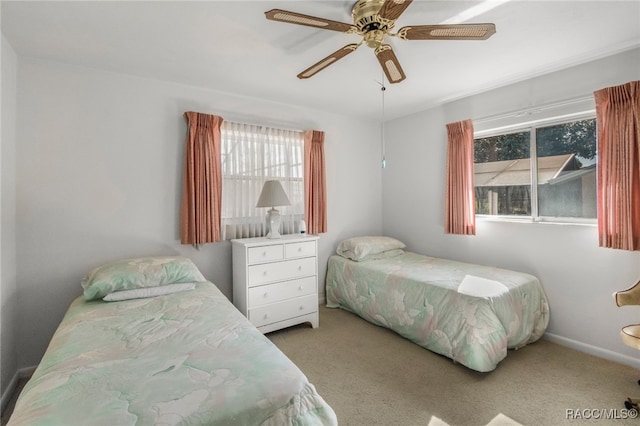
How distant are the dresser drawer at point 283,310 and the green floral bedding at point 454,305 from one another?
531mm

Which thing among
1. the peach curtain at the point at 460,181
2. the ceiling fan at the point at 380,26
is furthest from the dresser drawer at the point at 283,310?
the ceiling fan at the point at 380,26

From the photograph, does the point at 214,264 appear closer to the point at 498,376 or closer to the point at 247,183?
the point at 247,183

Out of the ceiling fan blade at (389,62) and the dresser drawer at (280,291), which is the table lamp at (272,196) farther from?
the ceiling fan blade at (389,62)

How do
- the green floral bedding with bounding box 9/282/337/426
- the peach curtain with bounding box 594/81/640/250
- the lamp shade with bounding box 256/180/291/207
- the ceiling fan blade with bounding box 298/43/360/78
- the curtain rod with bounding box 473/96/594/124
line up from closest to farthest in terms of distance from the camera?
the green floral bedding with bounding box 9/282/337/426 → the ceiling fan blade with bounding box 298/43/360/78 → the peach curtain with bounding box 594/81/640/250 → the curtain rod with bounding box 473/96/594/124 → the lamp shade with bounding box 256/180/291/207

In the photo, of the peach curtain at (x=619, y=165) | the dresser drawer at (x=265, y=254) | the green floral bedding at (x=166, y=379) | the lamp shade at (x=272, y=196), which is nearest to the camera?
the green floral bedding at (x=166, y=379)

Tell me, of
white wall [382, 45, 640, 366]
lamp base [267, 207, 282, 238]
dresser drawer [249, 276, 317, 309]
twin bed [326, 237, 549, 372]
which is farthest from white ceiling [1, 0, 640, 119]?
dresser drawer [249, 276, 317, 309]

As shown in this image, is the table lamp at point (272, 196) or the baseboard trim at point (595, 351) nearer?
the baseboard trim at point (595, 351)

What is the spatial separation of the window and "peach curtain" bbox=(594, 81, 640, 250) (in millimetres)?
197

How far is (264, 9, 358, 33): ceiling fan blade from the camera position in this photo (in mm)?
1395

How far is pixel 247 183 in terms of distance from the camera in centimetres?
318

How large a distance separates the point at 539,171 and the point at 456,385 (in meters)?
2.17

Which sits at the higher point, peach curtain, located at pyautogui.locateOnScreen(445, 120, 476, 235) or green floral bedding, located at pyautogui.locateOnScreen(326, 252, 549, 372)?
peach curtain, located at pyautogui.locateOnScreen(445, 120, 476, 235)

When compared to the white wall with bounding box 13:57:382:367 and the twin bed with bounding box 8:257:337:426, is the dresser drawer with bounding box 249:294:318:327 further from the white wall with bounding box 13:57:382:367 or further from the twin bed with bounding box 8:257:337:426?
the twin bed with bounding box 8:257:337:426

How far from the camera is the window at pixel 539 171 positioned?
2555mm
